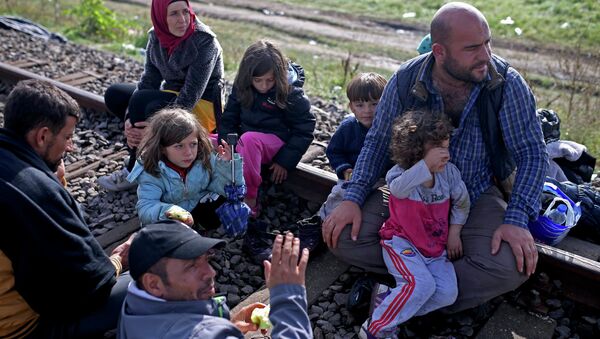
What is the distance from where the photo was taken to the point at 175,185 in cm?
420

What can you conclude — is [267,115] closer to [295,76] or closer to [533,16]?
[295,76]

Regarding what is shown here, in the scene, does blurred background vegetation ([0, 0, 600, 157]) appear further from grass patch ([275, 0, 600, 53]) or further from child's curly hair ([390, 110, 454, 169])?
child's curly hair ([390, 110, 454, 169])

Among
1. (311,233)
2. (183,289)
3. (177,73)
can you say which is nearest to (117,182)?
(177,73)

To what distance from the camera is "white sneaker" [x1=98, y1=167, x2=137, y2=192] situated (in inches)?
200

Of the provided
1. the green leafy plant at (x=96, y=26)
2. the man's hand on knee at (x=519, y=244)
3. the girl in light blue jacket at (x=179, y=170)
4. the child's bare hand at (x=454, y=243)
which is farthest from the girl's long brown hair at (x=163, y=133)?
the green leafy plant at (x=96, y=26)

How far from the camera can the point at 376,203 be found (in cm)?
398

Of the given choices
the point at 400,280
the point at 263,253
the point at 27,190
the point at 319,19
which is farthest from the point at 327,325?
the point at 319,19

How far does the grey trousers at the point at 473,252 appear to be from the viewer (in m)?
3.49

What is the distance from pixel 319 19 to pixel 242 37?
314 cm

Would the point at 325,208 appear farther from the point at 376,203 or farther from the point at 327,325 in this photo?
the point at 327,325

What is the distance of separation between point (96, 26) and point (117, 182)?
732 cm

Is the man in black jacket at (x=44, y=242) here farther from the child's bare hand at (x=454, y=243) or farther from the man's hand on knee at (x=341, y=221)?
the child's bare hand at (x=454, y=243)

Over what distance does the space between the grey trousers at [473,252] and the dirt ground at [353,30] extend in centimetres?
658

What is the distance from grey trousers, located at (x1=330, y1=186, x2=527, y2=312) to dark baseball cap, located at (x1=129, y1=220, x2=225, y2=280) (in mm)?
1473
